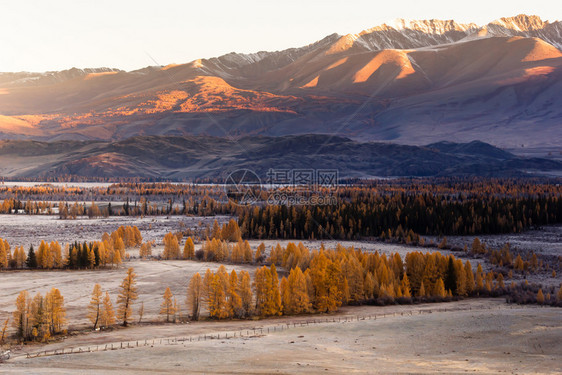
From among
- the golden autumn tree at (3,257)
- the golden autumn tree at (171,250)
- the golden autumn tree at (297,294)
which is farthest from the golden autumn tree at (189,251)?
the golden autumn tree at (297,294)

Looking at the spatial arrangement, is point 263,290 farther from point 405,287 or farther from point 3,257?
point 3,257

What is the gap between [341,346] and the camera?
58.3 m

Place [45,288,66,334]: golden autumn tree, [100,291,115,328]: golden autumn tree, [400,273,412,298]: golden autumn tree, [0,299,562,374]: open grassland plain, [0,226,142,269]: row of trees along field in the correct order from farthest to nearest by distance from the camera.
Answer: [0,226,142,269]: row of trees along field, [400,273,412,298]: golden autumn tree, [100,291,115,328]: golden autumn tree, [45,288,66,334]: golden autumn tree, [0,299,562,374]: open grassland plain

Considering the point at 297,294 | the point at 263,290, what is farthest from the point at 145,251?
the point at 297,294

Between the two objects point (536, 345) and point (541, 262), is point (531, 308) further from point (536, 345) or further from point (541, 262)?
point (541, 262)

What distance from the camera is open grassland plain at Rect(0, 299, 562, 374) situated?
49.9m

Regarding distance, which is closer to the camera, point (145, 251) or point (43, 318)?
point (43, 318)

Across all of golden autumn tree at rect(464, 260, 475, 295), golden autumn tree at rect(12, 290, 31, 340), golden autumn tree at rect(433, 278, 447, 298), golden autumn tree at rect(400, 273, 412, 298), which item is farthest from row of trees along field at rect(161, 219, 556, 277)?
golden autumn tree at rect(12, 290, 31, 340)

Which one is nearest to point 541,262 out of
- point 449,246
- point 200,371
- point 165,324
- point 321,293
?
point 449,246

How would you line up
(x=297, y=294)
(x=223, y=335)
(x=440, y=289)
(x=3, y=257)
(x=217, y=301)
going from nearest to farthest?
(x=223, y=335) < (x=217, y=301) < (x=297, y=294) < (x=440, y=289) < (x=3, y=257)

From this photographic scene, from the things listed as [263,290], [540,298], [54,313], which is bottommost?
[540,298]

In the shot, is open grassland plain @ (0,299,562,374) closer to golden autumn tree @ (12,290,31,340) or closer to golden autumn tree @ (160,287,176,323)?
golden autumn tree @ (12,290,31,340)

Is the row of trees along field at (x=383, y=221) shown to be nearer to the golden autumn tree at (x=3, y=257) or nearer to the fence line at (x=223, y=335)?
the golden autumn tree at (x=3, y=257)

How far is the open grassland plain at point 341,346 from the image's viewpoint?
49938 mm
